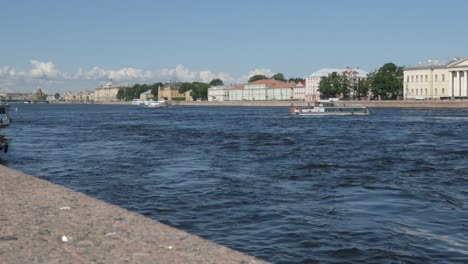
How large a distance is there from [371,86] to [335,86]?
8.29m

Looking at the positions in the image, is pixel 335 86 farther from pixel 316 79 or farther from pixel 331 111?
pixel 331 111

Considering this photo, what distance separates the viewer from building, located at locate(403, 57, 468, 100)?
101 m

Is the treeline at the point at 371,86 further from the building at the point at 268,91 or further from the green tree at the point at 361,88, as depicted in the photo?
the building at the point at 268,91

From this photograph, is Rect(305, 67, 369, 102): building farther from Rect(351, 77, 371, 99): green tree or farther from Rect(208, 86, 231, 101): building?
Rect(208, 86, 231, 101): building

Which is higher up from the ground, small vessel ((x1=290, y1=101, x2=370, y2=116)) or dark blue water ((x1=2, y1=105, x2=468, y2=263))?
dark blue water ((x1=2, y1=105, x2=468, y2=263))

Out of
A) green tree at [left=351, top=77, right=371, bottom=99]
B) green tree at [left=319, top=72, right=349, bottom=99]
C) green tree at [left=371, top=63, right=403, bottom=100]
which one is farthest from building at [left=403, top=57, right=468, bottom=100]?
green tree at [left=319, top=72, right=349, bottom=99]

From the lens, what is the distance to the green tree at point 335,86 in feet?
382

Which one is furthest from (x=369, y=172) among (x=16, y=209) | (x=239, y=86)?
(x=239, y=86)

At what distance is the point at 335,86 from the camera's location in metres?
117

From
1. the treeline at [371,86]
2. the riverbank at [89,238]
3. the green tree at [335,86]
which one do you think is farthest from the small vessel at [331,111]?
the riverbank at [89,238]

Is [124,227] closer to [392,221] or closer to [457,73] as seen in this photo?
[392,221]

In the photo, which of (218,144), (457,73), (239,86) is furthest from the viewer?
(239,86)

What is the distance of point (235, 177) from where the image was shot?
1487cm

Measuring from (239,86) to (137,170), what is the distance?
172 m
